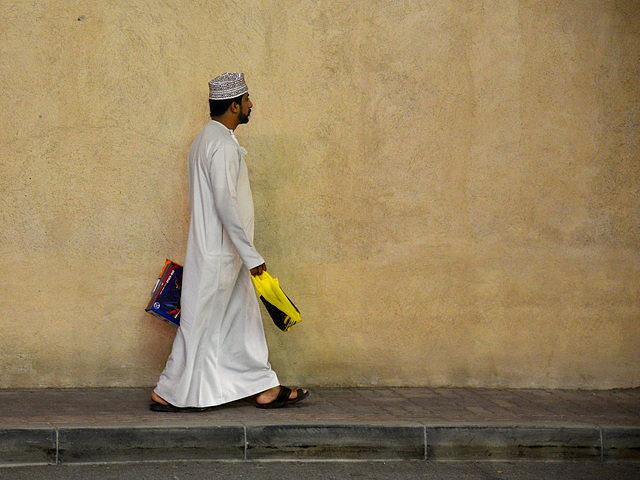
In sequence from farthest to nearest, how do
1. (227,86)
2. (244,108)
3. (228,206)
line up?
1. (244,108)
2. (227,86)
3. (228,206)

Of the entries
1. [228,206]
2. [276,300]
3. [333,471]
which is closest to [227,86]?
[228,206]

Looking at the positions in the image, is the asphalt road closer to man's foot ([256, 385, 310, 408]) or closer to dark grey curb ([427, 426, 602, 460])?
dark grey curb ([427, 426, 602, 460])

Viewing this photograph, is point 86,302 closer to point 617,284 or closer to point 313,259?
point 313,259

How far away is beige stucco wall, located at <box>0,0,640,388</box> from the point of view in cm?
594

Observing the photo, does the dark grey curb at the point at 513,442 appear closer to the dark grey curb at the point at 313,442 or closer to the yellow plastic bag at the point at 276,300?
the dark grey curb at the point at 313,442

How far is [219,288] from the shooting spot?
5352mm

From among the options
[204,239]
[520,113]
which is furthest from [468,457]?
[520,113]

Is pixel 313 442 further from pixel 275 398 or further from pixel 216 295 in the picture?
pixel 216 295

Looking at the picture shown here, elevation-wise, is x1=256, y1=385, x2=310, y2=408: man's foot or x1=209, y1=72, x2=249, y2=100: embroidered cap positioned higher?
x1=209, y1=72, x2=249, y2=100: embroidered cap

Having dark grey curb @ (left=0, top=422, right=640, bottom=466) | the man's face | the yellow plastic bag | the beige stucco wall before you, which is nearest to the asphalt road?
dark grey curb @ (left=0, top=422, right=640, bottom=466)

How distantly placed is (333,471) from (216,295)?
1.33 metres

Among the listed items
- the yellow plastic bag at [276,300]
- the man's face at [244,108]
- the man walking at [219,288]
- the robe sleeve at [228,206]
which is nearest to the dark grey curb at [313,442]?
the man walking at [219,288]

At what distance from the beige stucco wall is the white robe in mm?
754

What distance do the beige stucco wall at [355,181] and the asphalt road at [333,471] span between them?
4.85 feet
